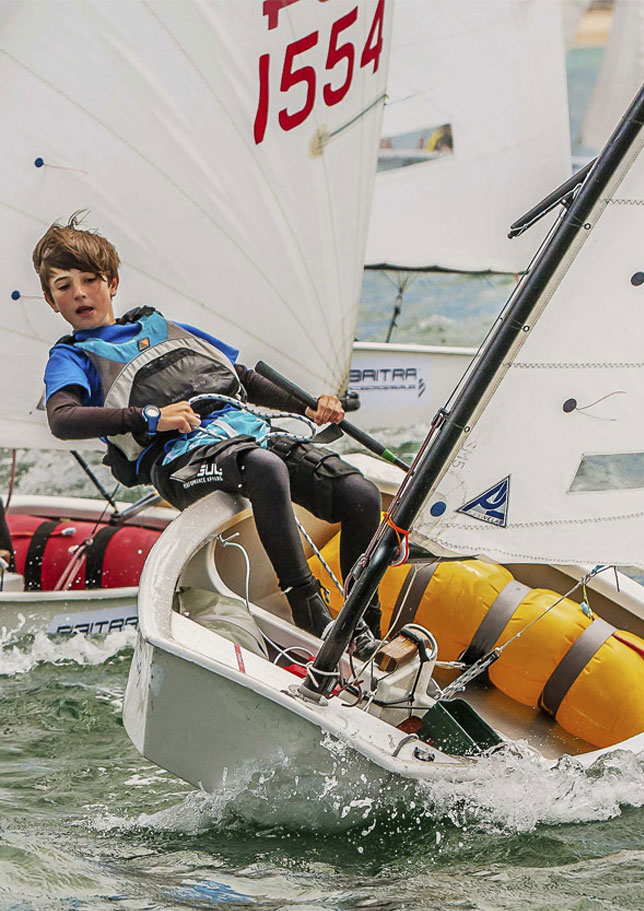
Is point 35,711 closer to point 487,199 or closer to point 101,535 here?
point 101,535

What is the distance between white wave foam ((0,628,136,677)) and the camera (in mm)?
2994

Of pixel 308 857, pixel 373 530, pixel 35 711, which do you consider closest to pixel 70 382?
pixel 373 530

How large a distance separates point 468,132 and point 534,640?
136 inches

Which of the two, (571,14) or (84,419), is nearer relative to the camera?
(84,419)

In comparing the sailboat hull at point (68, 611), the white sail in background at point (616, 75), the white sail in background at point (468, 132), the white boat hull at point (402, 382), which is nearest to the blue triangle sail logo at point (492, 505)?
the sailboat hull at point (68, 611)

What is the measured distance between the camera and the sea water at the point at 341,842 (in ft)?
5.56

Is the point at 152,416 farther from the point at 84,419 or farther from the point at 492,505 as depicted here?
the point at 492,505

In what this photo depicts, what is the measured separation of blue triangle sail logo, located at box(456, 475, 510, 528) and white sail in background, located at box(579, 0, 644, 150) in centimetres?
382

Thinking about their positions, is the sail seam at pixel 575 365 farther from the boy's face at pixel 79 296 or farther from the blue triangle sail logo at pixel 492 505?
the boy's face at pixel 79 296

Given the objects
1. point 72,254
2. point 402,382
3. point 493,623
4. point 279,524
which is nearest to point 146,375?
point 72,254

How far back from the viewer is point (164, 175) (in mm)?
3098

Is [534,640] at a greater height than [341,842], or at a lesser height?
greater

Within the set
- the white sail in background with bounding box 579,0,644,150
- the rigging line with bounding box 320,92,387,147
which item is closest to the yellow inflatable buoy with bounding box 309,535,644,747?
the rigging line with bounding box 320,92,387,147

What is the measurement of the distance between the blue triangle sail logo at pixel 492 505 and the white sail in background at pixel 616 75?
3817mm
